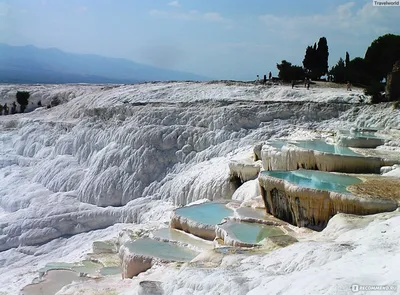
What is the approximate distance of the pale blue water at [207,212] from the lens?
1082 cm

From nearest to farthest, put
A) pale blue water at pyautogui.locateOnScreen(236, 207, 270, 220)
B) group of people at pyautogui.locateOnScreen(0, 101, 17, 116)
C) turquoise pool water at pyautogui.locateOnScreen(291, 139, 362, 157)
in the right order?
pale blue water at pyautogui.locateOnScreen(236, 207, 270, 220)
turquoise pool water at pyautogui.locateOnScreen(291, 139, 362, 157)
group of people at pyautogui.locateOnScreen(0, 101, 17, 116)

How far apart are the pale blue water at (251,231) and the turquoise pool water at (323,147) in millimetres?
2665

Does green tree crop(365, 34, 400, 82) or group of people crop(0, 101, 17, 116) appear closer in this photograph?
green tree crop(365, 34, 400, 82)

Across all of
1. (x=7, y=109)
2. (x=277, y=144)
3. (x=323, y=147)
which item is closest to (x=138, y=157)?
(x=277, y=144)

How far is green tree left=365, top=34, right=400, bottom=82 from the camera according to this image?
2145 centimetres

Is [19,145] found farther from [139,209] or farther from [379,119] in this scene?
[379,119]

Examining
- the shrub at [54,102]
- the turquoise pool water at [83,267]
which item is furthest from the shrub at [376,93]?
the shrub at [54,102]

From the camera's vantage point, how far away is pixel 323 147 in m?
12.2

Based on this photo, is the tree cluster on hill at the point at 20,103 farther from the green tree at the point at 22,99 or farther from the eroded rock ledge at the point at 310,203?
the eroded rock ledge at the point at 310,203

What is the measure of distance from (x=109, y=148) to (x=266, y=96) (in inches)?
237

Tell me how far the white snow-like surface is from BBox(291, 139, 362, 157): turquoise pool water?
1.37 m

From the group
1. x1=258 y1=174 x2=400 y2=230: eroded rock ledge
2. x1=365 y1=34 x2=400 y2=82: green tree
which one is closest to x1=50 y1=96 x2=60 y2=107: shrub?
x1=365 y1=34 x2=400 y2=82: green tree

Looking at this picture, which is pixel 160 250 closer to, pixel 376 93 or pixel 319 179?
pixel 319 179

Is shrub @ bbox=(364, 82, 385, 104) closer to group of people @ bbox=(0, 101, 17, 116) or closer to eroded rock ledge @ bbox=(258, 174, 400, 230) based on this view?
eroded rock ledge @ bbox=(258, 174, 400, 230)
